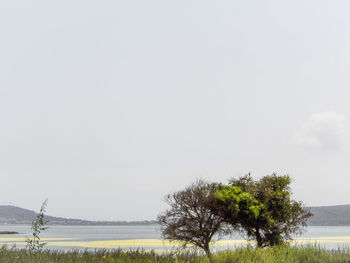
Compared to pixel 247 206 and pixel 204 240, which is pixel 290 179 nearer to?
pixel 247 206

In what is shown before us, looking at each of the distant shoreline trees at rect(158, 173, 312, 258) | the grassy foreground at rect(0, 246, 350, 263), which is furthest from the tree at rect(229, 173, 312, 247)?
the grassy foreground at rect(0, 246, 350, 263)

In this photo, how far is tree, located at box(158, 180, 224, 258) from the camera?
970 inches

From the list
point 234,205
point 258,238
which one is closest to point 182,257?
point 234,205

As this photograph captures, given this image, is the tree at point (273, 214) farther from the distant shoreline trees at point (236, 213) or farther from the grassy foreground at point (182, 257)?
the grassy foreground at point (182, 257)

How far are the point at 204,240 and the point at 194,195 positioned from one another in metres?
2.78

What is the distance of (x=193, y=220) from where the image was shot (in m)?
24.8

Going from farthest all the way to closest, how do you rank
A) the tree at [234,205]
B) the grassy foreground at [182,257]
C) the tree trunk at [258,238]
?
the tree trunk at [258,238] < the tree at [234,205] < the grassy foreground at [182,257]

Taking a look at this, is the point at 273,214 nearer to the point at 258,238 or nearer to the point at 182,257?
the point at 258,238

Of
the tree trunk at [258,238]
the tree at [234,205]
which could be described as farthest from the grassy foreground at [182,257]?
the tree trunk at [258,238]

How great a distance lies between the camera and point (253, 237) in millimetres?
26234

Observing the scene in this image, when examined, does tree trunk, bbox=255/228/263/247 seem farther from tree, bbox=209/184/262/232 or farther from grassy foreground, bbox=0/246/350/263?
grassy foreground, bbox=0/246/350/263

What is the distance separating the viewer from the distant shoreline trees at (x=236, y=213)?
24484 millimetres

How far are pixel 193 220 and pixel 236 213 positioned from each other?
2.67 m

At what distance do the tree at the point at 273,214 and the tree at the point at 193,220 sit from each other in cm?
196
